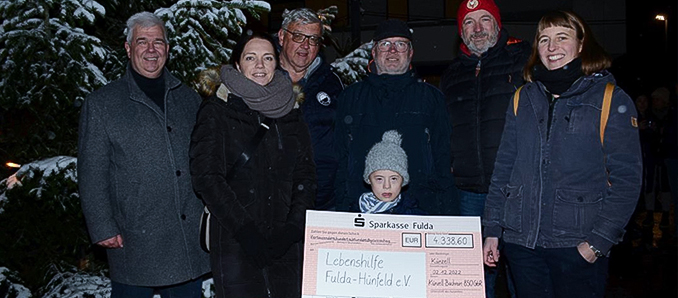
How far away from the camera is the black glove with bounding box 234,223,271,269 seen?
12.0 feet

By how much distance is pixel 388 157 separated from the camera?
4188 mm

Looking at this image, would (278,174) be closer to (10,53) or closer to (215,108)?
(215,108)

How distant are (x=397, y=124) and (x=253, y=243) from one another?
1.43m

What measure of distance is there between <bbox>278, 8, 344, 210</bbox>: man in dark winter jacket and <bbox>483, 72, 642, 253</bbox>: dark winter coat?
1473mm

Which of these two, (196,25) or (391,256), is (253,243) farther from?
(196,25)

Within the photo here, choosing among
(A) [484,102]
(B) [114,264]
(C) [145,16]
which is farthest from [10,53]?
(A) [484,102]

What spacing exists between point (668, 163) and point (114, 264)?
31.0ft

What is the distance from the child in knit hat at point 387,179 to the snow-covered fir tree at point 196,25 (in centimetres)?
188

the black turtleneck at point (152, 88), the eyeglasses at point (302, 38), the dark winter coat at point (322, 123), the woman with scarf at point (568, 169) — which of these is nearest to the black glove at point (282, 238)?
the dark winter coat at point (322, 123)

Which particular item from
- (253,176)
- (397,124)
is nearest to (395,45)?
(397,124)

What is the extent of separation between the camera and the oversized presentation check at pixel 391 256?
A: 12.1 ft

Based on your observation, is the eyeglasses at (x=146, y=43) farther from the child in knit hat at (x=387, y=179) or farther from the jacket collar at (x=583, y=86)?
the jacket collar at (x=583, y=86)

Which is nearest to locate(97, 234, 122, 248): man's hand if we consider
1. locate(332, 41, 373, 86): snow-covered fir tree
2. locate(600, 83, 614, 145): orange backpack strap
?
locate(600, 83, 614, 145): orange backpack strap

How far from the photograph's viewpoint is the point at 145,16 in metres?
4.22
